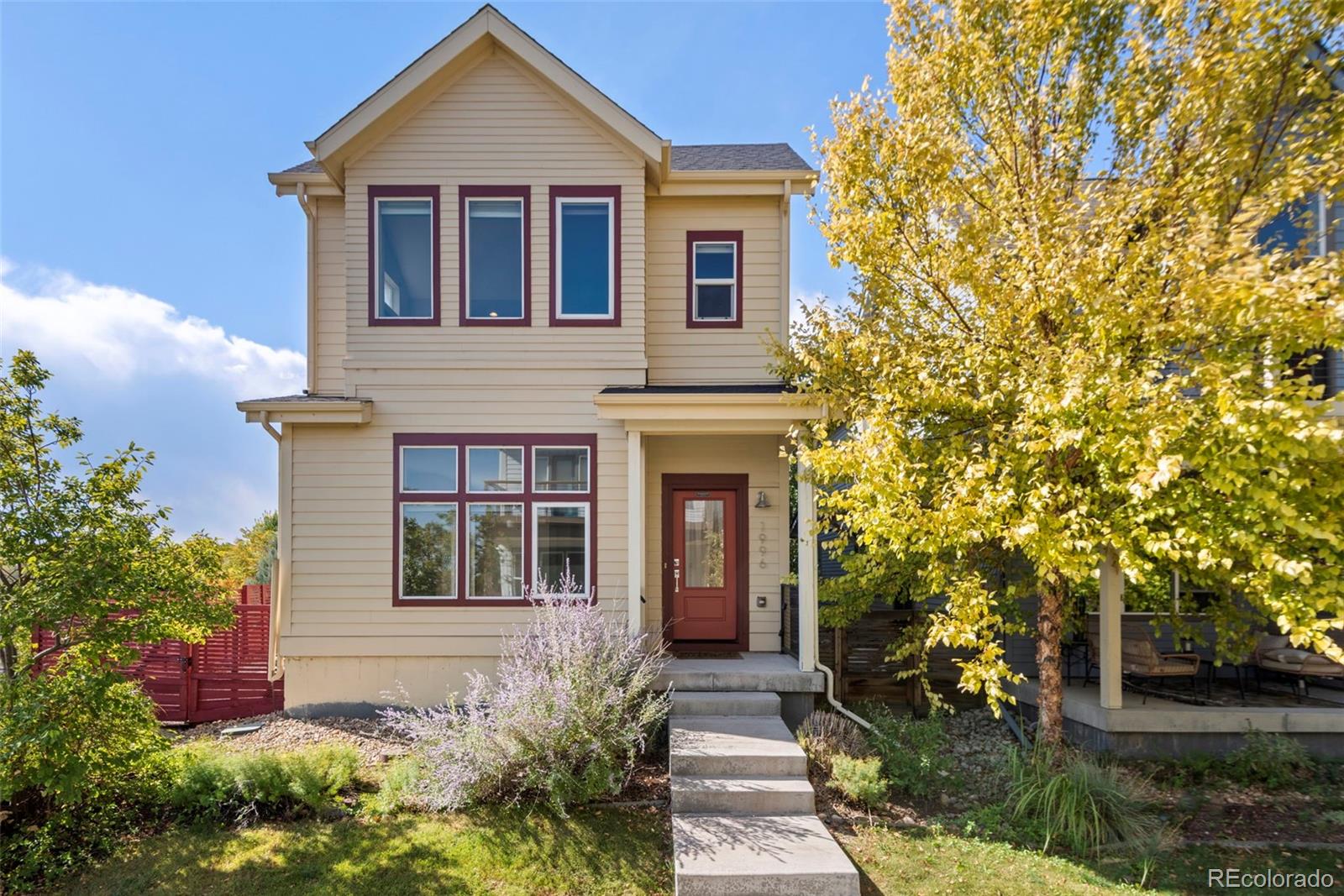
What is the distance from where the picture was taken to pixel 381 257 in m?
8.23

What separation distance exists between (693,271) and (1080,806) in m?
6.85

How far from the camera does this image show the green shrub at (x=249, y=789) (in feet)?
17.7

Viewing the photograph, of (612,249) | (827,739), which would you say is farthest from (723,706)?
(612,249)

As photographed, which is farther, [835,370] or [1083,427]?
[835,370]

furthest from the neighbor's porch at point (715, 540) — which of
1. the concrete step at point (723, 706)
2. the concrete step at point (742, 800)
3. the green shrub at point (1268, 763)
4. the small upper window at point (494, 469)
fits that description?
the green shrub at point (1268, 763)

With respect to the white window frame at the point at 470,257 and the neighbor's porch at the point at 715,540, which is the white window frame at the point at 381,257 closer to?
the white window frame at the point at 470,257

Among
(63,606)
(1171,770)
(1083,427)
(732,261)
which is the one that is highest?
(732,261)

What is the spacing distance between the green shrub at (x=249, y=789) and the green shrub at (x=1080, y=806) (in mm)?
5731

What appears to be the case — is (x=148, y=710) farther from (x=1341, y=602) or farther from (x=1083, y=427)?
(x=1341, y=602)

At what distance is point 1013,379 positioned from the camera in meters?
5.28

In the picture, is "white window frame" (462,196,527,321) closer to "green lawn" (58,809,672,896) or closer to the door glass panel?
the door glass panel

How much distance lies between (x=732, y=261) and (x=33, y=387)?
7.07 metres

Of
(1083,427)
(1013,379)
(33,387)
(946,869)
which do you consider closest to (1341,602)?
(1083,427)

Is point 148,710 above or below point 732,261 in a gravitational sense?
below
